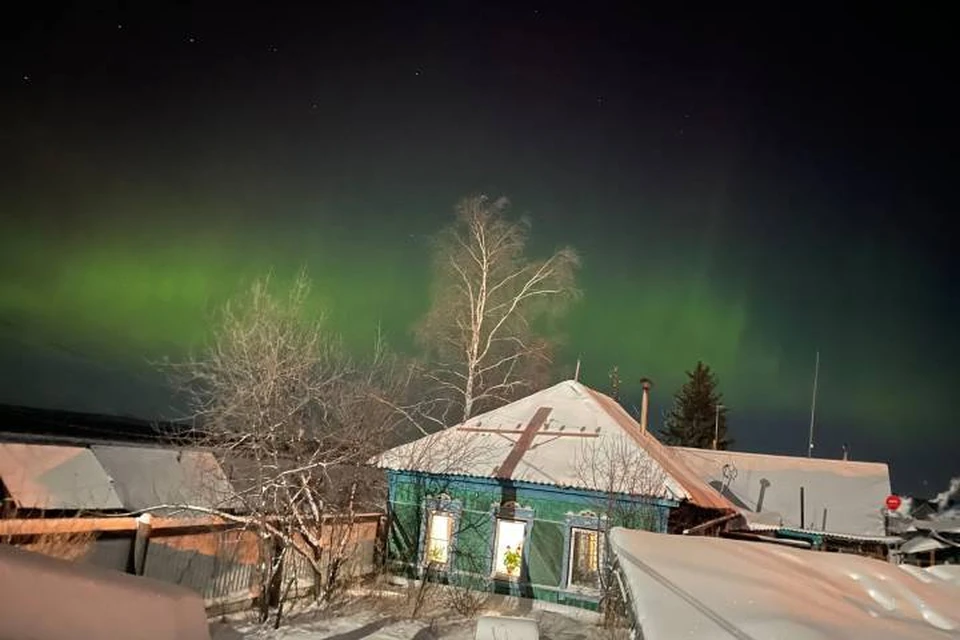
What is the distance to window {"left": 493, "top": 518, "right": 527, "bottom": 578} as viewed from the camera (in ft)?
53.9

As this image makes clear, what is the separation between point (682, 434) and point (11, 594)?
49.1 m

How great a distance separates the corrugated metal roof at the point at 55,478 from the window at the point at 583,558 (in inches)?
532

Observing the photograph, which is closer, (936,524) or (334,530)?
(334,530)

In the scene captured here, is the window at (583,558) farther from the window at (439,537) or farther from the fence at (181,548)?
the fence at (181,548)

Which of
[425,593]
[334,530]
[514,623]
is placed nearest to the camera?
[514,623]

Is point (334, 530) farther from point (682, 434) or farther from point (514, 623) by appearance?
point (682, 434)

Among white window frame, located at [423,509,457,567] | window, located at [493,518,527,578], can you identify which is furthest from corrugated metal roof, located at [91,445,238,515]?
window, located at [493,518,527,578]

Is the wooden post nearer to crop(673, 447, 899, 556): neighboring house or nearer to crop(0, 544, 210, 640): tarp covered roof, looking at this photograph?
crop(0, 544, 210, 640): tarp covered roof

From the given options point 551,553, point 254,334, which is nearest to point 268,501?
point 254,334

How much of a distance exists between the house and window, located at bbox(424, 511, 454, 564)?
0.02 metres

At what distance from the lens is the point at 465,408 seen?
24.1 meters

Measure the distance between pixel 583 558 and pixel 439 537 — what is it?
3.63m

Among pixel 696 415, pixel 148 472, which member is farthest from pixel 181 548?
pixel 696 415

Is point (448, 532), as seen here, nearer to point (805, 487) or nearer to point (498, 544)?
point (498, 544)
